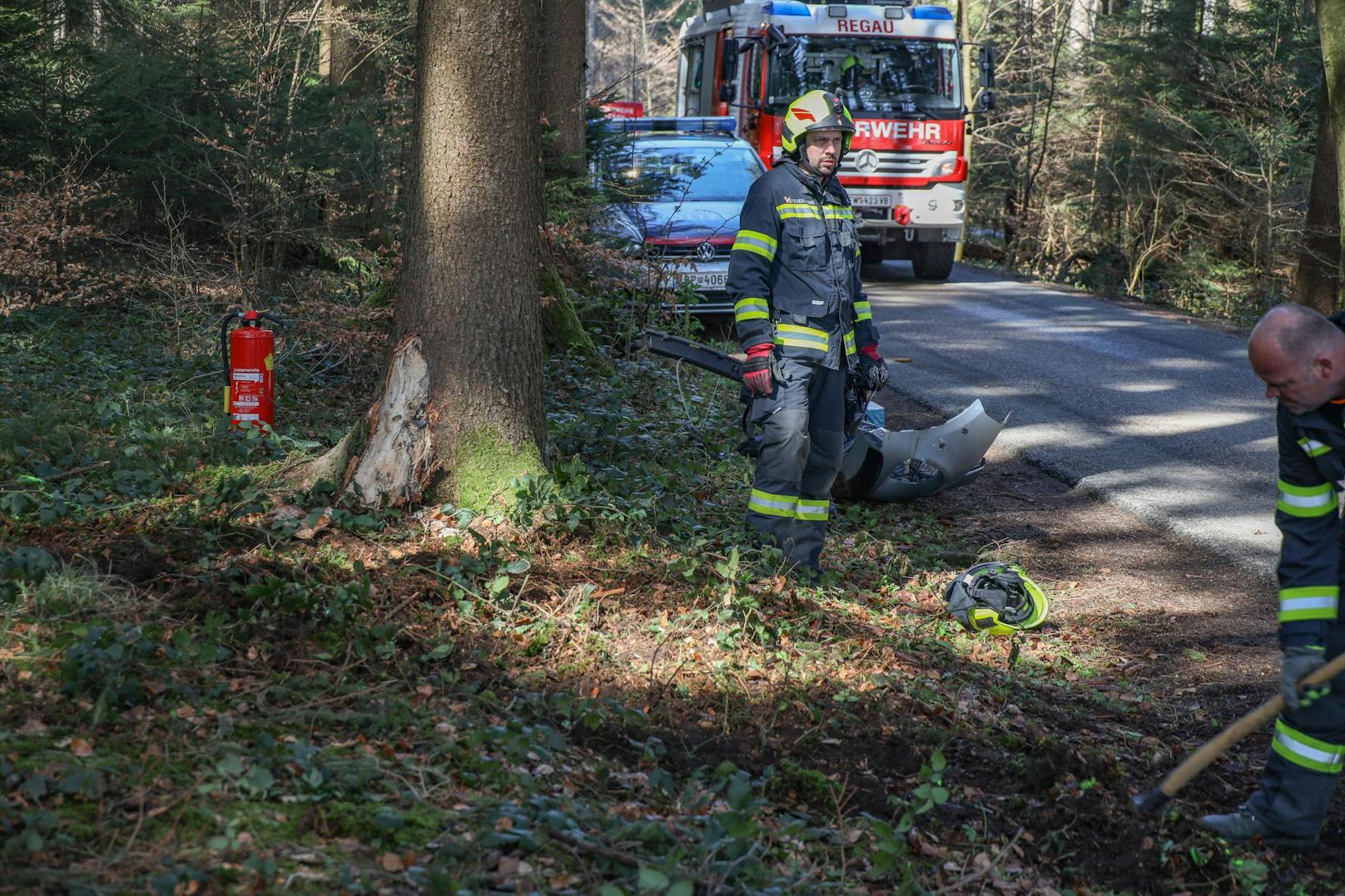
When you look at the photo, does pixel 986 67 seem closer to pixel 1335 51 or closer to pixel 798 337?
pixel 1335 51

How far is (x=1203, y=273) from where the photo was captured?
17641mm

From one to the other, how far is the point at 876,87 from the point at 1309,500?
13.8m

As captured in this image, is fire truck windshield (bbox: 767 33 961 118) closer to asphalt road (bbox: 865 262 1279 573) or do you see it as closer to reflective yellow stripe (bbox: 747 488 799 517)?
asphalt road (bbox: 865 262 1279 573)

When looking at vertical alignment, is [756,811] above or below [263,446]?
below

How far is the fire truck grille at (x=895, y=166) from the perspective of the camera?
16250 mm

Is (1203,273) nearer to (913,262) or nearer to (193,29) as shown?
(913,262)

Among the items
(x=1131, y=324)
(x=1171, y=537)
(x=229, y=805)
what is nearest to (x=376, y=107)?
(x=1171, y=537)

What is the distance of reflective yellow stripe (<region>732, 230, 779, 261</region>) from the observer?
17.9 feet

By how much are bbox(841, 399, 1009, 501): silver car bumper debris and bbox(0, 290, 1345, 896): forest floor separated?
2.38 ft

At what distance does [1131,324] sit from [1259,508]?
7.48m

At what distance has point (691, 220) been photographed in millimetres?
11695

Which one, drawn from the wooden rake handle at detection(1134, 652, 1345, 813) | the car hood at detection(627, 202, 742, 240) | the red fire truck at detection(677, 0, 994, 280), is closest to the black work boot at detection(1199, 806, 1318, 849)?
the wooden rake handle at detection(1134, 652, 1345, 813)

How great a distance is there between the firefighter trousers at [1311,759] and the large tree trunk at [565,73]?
7.02m

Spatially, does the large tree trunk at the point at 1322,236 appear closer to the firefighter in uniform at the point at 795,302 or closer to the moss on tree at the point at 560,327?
the moss on tree at the point at 560,327
